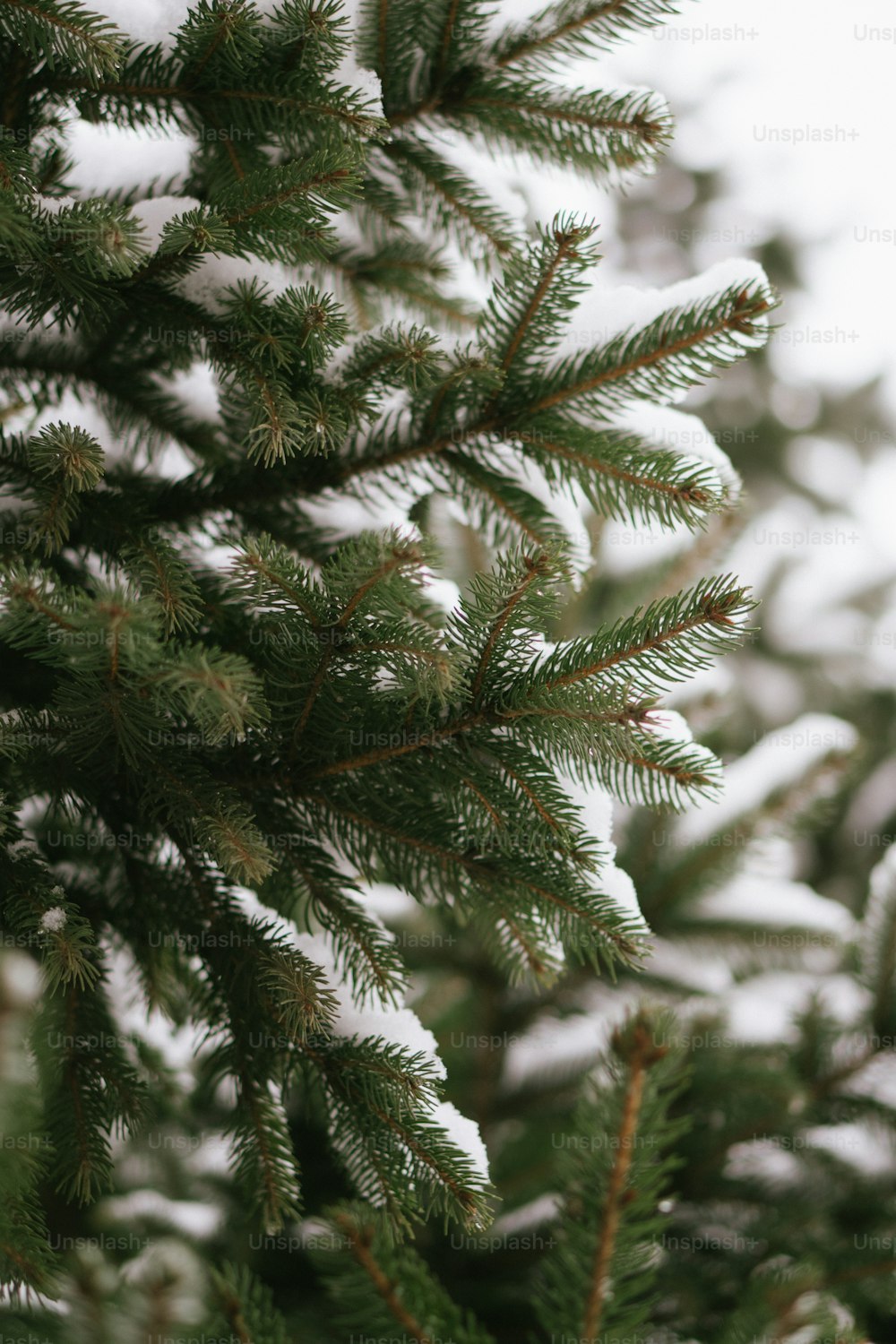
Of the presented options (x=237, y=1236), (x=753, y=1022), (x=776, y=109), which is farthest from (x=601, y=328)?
(x=776, y=109)

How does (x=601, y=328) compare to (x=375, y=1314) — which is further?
(x=601, y=328)

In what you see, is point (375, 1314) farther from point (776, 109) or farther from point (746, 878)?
point (776, 109)

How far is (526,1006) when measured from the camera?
7.77 ft

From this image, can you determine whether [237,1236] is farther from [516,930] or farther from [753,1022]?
[753,1022]

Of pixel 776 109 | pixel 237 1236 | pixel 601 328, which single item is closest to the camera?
pixel 601 328

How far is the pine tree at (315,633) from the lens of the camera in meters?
1.00

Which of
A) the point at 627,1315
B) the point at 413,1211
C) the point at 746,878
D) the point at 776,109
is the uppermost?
the point at 776,109

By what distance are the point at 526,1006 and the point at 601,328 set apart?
1.71m

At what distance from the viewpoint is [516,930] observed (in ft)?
3.92

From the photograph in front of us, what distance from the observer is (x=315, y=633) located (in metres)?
1.04

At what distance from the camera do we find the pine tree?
100cm

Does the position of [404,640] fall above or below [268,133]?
below

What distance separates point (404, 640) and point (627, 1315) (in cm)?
79

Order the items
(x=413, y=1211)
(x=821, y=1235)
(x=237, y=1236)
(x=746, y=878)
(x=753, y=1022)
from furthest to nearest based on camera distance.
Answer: (x=753, y=1022), (x=746, y=878), (x=237, y=1236), (x=821, y=1235), (x=413, y=1211)
